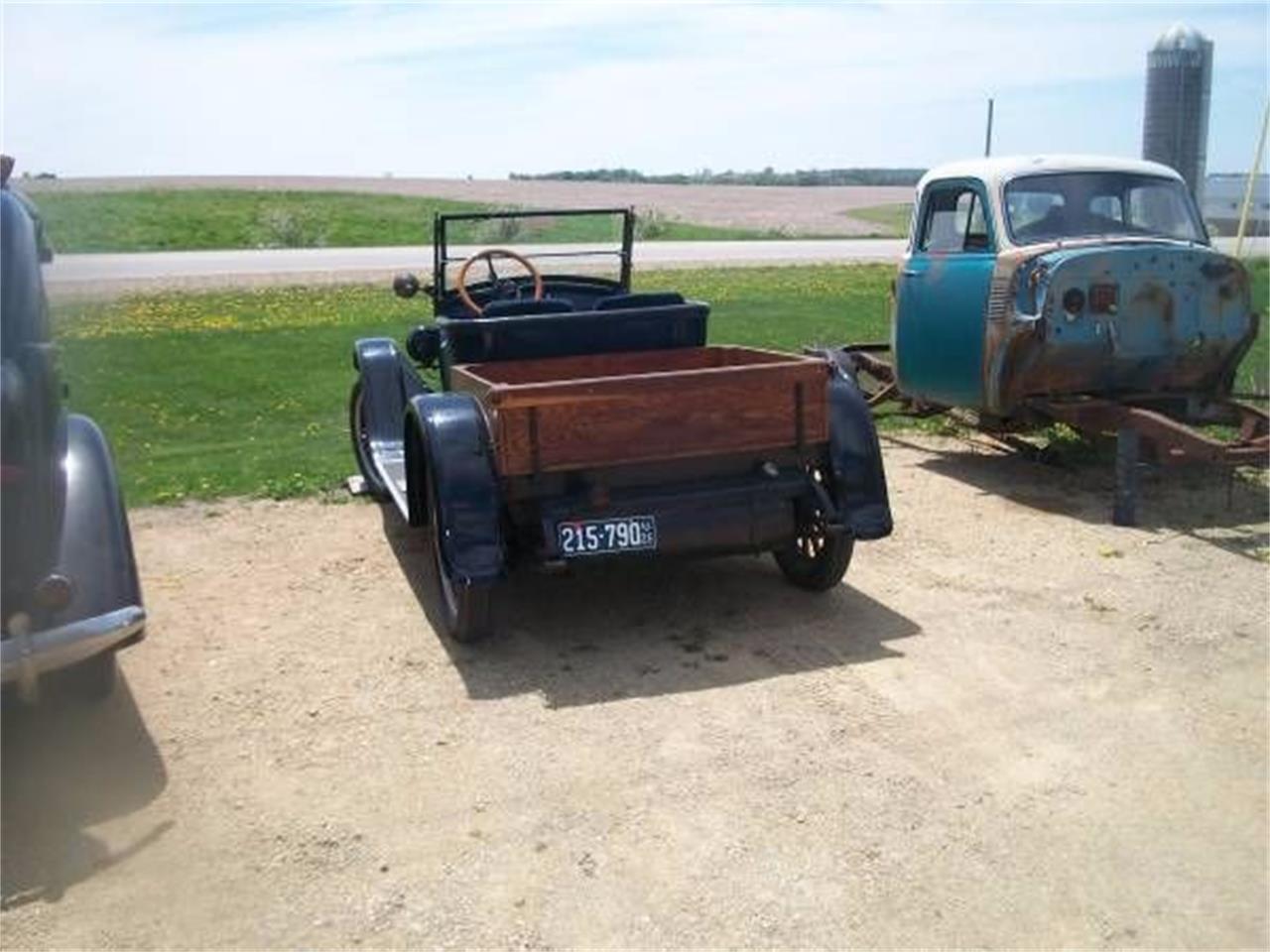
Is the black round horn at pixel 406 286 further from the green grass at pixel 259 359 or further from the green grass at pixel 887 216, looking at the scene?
the green grass at pixel 887 216

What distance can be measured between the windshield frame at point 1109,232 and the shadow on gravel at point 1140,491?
141 centimetres

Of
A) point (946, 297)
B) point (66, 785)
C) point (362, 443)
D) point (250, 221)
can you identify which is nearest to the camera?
point (66, 785)

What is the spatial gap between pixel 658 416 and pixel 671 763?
1443 millimetres

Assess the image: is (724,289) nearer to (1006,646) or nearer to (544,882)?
(1006,646)

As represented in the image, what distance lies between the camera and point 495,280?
7.03m

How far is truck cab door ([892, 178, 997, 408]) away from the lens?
759cm

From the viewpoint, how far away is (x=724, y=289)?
19672mm

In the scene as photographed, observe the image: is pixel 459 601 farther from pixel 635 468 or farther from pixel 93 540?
pixel 93 540

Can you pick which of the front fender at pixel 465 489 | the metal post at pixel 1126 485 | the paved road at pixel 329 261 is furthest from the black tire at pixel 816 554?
the paved road at pixel 329 261

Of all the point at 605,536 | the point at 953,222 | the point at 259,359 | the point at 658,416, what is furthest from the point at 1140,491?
the point at 259,359

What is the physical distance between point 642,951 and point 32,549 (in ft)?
7.21

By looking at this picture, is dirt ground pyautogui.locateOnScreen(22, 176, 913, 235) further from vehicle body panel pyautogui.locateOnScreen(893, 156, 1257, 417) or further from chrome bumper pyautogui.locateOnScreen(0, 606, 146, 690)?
chrome bumper pyautogui.locateOnScreen(0, 606, 146, 690)

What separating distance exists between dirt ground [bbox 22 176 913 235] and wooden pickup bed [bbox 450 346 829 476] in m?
33.5

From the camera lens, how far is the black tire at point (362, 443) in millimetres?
6988
